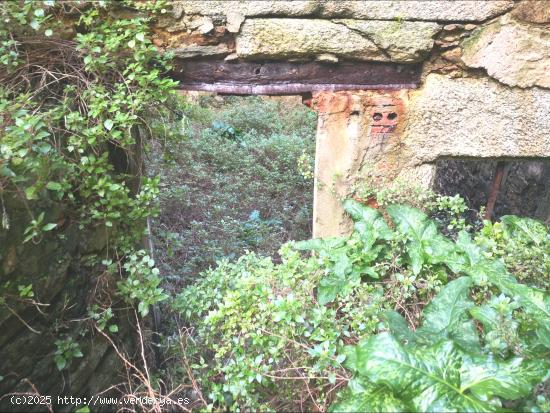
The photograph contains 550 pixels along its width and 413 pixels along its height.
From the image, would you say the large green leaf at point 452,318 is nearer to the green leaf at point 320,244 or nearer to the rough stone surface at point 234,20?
the green leaf at point 320,244

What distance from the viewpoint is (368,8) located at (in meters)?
2.21

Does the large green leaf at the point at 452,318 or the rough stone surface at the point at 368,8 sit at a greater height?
the rough stone surface at the point at 368,8

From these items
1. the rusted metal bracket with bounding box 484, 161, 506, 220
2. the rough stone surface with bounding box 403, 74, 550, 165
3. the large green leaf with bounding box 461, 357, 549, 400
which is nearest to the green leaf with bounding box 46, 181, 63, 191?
the large green leaf with bounding box 461, 357, 549, 400

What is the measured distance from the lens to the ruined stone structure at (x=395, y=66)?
2.21 m

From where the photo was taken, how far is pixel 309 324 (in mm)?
2027

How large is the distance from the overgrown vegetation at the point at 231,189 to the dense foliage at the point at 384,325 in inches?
28.3

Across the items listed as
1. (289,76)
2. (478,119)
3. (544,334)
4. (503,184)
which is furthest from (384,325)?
(503,184)

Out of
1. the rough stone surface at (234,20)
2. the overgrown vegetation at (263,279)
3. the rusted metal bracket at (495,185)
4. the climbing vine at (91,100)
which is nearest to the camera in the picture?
the overgrown vegetation at (263,279)

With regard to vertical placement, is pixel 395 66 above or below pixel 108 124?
above

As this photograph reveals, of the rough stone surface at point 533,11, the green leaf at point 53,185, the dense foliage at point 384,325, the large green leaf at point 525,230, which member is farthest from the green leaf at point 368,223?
the green leaf at point 53,185

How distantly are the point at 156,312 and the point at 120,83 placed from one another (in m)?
1.52

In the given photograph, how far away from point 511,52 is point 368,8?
80cm

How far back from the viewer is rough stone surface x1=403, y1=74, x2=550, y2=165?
2.31m

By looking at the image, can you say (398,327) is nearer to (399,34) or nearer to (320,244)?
(320,244)
